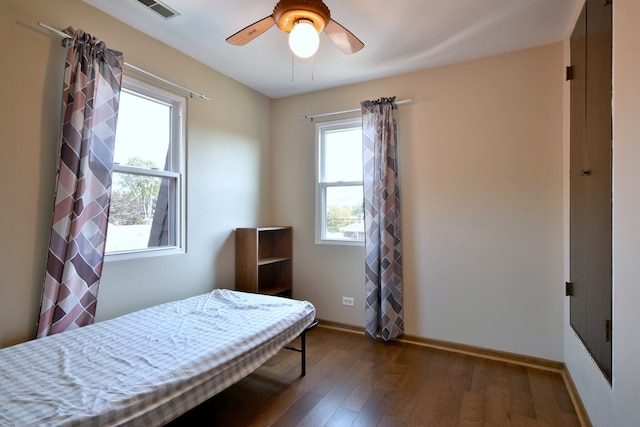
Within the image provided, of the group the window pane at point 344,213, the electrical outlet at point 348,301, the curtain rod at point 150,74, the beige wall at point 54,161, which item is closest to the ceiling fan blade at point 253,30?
the curtain rod at point 150,74

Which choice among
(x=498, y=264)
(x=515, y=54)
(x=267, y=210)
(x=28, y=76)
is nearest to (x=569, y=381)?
(x=498, y=264)

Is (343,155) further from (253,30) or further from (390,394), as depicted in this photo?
→ (390,394)

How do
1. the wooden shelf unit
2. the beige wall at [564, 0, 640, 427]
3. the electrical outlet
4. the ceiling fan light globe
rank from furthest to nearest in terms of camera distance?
1. the electrical outlet
2. the wooden shelf unit
3. the ceiling fan light globe
4. the beige wall at [564, 0, 640, 427]

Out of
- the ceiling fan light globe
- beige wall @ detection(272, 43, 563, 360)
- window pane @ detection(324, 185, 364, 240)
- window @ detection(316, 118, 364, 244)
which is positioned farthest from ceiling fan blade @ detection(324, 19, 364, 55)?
window pane @ detection(324, 185, 364, 240)

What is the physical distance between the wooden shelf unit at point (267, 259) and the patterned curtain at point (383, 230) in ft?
3.50

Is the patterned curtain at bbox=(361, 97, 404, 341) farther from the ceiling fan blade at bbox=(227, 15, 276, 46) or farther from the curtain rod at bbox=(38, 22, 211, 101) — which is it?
the curtain rod at bbox=(38, 22, 211, 101)

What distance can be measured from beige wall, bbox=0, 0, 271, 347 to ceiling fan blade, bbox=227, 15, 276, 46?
1.07 meters

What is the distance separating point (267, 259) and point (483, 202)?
7.69 feet

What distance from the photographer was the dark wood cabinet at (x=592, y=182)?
1.58 metres

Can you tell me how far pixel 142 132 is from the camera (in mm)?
2613

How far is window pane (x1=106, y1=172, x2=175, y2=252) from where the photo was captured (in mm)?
2428

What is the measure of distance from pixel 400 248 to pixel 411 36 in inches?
74.8

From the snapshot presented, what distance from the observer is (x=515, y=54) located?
2777 mm

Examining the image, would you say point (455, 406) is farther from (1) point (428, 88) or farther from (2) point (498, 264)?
(1) point (428, 88)
